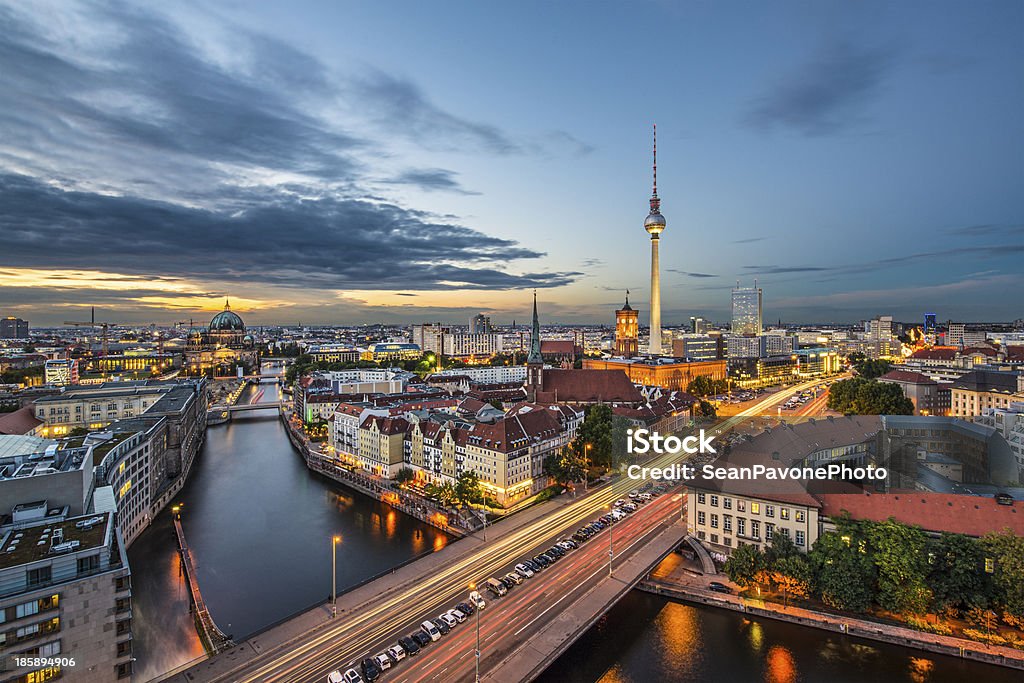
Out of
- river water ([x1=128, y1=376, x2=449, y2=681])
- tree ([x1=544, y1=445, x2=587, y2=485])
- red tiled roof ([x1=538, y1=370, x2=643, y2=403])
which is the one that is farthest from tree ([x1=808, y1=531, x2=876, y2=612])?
red tiled roof ([x1=538, y1=370, x2=643, y2=403])

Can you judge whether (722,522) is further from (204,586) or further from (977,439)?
(204,586)

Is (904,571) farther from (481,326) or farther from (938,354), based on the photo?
(481,326)

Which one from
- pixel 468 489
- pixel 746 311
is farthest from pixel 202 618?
pixel 746 311

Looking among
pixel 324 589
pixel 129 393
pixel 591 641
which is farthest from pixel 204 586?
pixel 129 393

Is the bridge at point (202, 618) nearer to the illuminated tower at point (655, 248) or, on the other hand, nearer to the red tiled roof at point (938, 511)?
the red tiled roof at point (938, 511)

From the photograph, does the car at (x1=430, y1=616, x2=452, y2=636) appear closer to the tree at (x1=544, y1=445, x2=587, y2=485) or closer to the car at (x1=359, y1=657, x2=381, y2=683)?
the car at (x1=359, y1=657, x2=381, y2=683)
